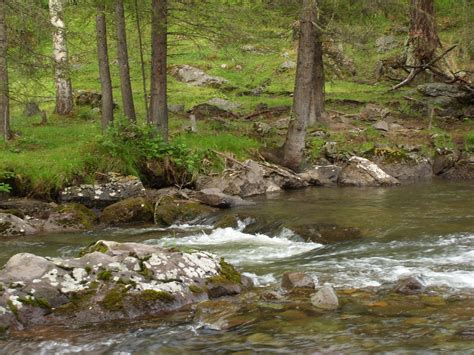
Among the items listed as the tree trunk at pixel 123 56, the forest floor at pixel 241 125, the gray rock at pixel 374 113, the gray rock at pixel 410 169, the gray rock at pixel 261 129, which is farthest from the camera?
the gray rock at pixel 374 113

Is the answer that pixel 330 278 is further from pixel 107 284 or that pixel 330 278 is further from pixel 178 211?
pixel 178 211

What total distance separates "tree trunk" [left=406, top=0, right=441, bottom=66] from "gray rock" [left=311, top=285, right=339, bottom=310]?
13764 mm

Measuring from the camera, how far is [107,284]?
21.1ft

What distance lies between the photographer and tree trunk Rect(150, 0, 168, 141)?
1579 cm

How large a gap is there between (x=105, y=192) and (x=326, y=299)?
8.92 meters

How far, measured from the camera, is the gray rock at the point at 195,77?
30266 millimetres

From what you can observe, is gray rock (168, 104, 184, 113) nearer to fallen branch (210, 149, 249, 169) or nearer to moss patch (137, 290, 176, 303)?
fallen branch (210, 149, 249, 169)

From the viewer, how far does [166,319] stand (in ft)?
20.2

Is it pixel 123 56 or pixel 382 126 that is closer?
pixel 123 56

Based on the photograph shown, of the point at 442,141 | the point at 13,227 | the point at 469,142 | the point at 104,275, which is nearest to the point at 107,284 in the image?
the point at 104,275

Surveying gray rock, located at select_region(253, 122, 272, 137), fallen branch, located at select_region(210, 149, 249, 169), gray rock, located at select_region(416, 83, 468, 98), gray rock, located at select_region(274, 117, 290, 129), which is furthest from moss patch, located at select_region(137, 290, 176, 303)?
gray rock, located at select_region(416, 83, 468, 98)

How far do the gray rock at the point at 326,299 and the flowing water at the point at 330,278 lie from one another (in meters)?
0.11

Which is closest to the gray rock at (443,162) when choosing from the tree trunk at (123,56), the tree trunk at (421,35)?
the tree trunk at (421,35)

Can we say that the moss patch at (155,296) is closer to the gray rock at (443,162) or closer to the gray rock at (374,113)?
the gray rock at (443,162)
